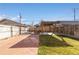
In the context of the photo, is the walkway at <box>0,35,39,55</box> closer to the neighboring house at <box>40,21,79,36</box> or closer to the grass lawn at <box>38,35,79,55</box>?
the grass lawn at <box>38,35,79,55</box>

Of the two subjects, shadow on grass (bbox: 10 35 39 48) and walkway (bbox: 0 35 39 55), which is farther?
shadow on grass (bbox: 10 35 39 48)

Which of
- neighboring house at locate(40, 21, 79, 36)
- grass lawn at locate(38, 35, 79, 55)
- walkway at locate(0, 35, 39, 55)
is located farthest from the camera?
neighboring house at locate(40, 21, 79, 36)

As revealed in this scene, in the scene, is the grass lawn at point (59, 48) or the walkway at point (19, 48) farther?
the walkway at point (19, 48)

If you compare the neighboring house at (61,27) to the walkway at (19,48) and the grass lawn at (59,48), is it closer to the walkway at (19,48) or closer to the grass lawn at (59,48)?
the grass lawn at (59,48)

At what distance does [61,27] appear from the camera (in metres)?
18.3

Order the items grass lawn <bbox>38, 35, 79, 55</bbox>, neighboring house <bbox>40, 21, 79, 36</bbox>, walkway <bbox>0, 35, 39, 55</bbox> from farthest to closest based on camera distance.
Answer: neighboring house <bbox>40, 21, 79, 36</bbox> < walkway <bbox>0, 35, 39, 55</bbox> < grass lawn <bbox>38, 35, 79, 55</bbox>

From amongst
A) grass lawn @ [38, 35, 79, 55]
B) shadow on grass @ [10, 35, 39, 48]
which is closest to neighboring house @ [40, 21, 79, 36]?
grass lawn @ [38, 35, 79, 55]

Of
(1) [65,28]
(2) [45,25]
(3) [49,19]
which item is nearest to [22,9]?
(3) [49,19]

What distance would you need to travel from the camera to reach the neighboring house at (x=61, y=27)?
1300cm

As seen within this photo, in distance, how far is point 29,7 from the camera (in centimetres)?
1096

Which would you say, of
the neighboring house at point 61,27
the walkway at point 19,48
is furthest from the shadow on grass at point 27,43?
the neighboring house at point 61,27

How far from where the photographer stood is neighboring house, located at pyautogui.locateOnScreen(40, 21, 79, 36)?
1300cm
